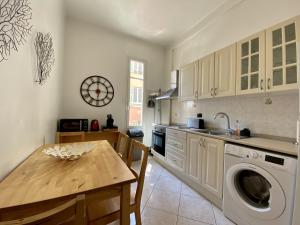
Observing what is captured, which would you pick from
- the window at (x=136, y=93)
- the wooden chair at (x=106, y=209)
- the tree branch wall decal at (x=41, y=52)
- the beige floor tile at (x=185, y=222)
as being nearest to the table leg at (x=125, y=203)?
the wooden chair at (x=106, y=209)

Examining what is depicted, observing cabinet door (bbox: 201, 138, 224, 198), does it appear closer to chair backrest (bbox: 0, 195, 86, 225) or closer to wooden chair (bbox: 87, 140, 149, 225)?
wooden chair (bbox: 87, 140, 149, 225)

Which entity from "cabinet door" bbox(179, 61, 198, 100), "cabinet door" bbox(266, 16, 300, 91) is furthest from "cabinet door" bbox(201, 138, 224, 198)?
"cabinet door" bbox(179, 61, 198, 100)

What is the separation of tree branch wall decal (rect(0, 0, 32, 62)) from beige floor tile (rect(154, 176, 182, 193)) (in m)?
2.32

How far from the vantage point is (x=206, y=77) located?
245 centimetres

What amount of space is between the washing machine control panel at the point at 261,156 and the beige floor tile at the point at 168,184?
1073 millimetres

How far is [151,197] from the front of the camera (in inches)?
81.7

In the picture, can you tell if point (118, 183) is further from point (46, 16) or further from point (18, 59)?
point (46, 16)

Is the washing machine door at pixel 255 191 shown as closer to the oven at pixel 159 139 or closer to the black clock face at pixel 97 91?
the oven at pixel 159 139

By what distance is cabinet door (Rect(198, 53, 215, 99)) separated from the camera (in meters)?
2.34

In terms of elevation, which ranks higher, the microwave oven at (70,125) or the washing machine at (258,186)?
the microwave oven at (70,125)

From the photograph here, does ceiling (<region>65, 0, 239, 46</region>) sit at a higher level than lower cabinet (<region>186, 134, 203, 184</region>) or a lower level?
higher

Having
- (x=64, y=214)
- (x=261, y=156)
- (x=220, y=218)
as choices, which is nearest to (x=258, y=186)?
(x=261, y=156)

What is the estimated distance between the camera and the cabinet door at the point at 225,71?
2.03 m

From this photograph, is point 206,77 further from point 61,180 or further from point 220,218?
point 61,180
